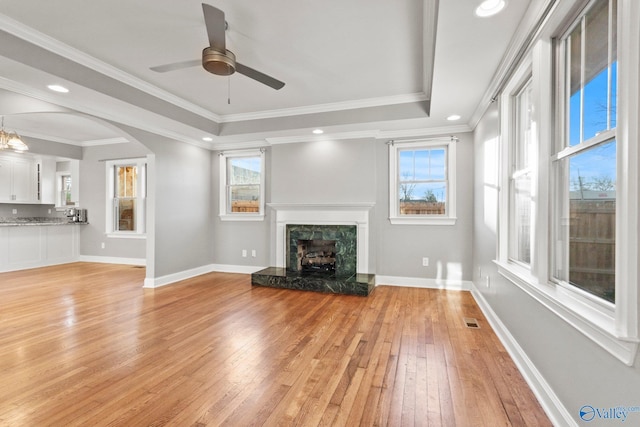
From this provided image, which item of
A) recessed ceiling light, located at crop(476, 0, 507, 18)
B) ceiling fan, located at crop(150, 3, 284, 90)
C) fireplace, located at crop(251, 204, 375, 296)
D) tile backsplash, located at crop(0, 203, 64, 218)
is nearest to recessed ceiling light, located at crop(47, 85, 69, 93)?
ceiling fan, located at crop(150, 3, 284, 90)

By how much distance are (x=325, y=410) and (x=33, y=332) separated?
3028mm

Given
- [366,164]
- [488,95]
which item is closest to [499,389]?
[488,95]

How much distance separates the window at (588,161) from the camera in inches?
54.0

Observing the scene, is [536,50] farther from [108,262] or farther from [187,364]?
[108,262]

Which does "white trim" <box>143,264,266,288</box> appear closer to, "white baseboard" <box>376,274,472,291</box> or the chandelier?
"white baseboard" <box>376,274,472,291</box>

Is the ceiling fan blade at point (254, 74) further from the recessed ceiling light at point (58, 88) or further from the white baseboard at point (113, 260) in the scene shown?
the white baseboard at point (113, 260)

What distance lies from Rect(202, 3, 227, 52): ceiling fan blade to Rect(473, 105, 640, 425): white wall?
8.67ft

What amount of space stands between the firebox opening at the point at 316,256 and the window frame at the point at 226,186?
3.36 feet

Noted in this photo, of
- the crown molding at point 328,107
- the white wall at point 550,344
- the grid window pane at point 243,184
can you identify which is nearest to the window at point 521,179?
the white wall at point 550,344

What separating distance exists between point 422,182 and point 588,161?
3.18 meters

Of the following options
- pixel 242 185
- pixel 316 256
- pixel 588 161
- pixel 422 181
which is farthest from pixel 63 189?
pixel 588 161

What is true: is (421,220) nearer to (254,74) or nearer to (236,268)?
(254,74)

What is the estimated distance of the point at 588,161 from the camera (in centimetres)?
155

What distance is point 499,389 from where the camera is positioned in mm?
1988
